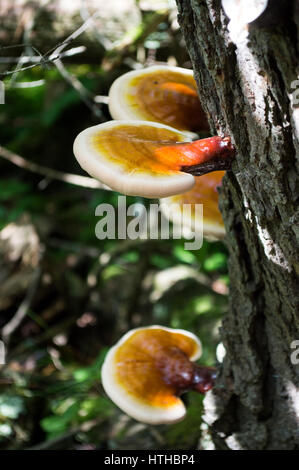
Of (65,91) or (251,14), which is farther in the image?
(65,91)

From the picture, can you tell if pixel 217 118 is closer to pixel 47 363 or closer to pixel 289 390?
pixel 289 390

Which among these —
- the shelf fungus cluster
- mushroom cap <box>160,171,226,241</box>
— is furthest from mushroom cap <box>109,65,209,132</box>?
mushroom cap <box>160,171,226,241</box>

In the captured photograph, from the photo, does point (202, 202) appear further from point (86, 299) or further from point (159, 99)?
point (86, 299)

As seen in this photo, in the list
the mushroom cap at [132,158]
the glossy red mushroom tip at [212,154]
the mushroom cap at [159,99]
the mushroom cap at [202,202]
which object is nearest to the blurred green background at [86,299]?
the mushroom cap at [159,99]

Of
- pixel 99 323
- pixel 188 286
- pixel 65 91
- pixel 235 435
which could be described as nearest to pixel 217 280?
pixel 188 286

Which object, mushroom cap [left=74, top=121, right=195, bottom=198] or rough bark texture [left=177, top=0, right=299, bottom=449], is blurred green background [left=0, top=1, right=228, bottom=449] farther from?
mushroom cap [left=74, top=121, right=195, bottom=198]

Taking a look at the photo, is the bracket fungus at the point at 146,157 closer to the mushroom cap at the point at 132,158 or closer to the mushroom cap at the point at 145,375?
the mushroom cap at the point at 132,158

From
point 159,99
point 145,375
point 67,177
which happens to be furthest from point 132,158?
point 67,177
